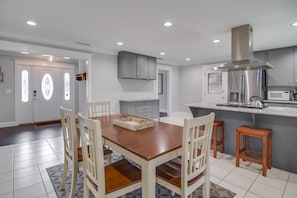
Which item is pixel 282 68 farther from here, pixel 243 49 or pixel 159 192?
pixel 159 192

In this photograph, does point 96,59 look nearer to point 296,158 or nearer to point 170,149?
point 170,149

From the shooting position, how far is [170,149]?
51.6 inches

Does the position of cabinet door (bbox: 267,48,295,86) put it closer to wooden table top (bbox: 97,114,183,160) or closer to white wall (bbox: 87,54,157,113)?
white wall (bbox: 87,54,157,113)

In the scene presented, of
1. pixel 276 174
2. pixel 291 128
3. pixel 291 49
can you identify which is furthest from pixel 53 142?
pixel 291 49

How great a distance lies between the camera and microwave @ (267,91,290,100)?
4.46 meters

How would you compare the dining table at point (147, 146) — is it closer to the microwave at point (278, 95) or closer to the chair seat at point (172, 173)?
the chair seat at point (172, 173)

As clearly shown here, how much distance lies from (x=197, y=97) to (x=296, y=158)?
15.8 ft

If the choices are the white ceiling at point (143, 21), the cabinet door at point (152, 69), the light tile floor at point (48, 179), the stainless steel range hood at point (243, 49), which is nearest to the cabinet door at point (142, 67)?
the cabinet door at point (152, 69)

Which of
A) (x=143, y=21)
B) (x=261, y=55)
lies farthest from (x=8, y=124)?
(x=261, y=55)

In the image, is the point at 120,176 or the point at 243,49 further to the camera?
the point at 243,49

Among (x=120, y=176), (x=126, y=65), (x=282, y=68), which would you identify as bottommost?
(x=120, y=176)

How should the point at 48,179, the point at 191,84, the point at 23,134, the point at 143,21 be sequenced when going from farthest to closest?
the point at 191,84 → the point at 23,134 → the point at 143,21 → the point at 48,179

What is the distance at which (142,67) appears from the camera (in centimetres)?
547

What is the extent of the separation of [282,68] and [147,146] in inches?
201
